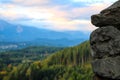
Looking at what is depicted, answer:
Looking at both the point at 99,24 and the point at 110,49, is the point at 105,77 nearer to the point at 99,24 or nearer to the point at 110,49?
the point at 110,49

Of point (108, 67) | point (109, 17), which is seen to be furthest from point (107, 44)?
point (109, 17)

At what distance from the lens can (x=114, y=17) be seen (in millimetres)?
31719

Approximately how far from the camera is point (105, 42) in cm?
3200

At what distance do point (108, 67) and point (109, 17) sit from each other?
4.47 m

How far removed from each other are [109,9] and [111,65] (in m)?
5.03

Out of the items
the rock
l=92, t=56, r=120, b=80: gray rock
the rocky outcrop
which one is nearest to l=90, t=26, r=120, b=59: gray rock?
the rocky outcrop

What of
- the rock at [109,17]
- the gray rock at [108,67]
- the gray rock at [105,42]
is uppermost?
the rock at [109,17]

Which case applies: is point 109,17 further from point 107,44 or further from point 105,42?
point 107,44

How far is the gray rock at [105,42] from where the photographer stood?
102 feet

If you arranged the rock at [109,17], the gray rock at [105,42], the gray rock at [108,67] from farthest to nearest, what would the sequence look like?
the rock at [109,17]
the gray rock at [105,42]
the gray rock at [108,67]

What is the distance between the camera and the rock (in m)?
31.6

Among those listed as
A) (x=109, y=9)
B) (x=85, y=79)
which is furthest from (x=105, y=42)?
(x=85, y=79)

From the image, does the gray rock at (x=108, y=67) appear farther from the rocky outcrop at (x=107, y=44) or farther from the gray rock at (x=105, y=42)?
the gray rock at (x=105, y=42)

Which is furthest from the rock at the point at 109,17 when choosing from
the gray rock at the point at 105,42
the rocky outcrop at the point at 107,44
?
the gray rock at the point at 105,42
